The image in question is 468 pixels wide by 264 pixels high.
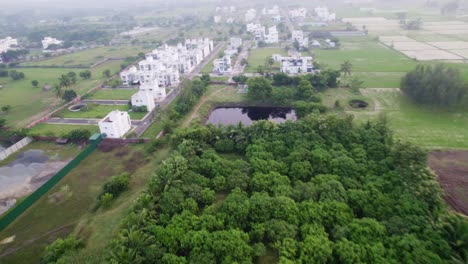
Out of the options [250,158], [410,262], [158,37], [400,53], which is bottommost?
[410,262]

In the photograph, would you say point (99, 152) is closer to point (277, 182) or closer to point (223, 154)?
point (223, 154)

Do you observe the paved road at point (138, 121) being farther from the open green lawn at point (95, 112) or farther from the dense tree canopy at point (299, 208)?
the dense tree canopy at point (299, 208)

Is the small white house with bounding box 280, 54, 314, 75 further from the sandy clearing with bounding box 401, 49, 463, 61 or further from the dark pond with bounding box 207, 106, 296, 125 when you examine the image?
the sandy clearing with bounding box 401, 49, 463, 61

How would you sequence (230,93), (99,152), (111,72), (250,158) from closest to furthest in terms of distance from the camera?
(250,158), (99,152), (230,93), (111,72)

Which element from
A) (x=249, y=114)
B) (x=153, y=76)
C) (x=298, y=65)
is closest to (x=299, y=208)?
(x=249, y=114)

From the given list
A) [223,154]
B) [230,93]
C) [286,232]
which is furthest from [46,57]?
[286,232]

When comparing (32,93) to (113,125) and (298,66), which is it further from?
(298,66)

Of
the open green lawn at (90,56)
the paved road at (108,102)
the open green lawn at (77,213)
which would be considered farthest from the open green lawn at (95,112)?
the open green lawn at (90,56)
